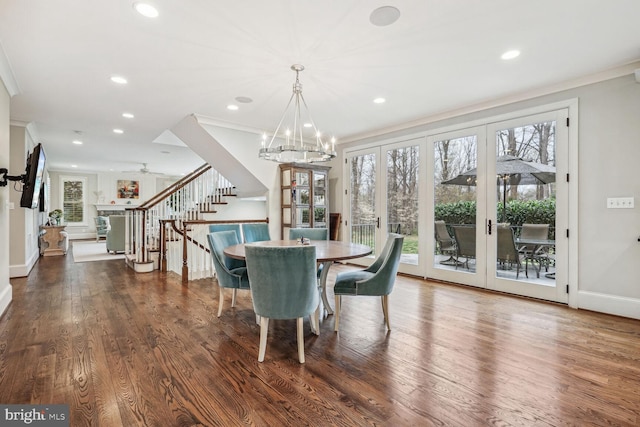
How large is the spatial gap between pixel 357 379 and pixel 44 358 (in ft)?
7.60

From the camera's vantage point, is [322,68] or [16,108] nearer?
[322,68]

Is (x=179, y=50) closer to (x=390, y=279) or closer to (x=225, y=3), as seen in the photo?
(x=225, y=3)

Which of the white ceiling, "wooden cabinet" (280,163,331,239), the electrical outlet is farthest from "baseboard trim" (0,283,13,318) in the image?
the electrical outlet

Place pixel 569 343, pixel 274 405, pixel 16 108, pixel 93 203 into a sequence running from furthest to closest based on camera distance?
pixel 93 203 < pixel 16 108 < pixel 569 343 < pixel 274 405

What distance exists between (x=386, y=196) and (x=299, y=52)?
323 cm

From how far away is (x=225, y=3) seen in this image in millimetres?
2256

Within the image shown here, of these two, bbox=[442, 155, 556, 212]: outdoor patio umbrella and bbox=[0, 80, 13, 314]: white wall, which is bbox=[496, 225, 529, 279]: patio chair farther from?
bbox=[0, 80, 13, 314]: white wall

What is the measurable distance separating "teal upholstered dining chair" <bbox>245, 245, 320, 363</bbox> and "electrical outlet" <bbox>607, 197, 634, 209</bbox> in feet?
10.9

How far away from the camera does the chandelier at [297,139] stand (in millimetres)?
3180

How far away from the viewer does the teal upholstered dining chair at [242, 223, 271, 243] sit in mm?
4270

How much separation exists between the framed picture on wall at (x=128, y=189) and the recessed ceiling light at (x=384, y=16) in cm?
1235

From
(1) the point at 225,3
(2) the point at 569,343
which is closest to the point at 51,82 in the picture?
(1) the point at 225,3

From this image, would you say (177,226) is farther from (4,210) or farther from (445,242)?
(445,242)

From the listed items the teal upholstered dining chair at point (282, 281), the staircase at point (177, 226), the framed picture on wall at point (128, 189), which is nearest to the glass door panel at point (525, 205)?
the teal upholstered dining chair at point (282, 281)
